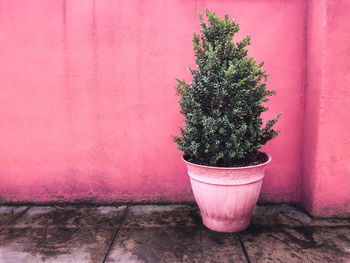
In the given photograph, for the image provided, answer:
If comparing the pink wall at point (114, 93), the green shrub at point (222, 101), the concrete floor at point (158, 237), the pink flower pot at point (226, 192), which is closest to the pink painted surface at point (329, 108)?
the pink wall at point (114, 93)

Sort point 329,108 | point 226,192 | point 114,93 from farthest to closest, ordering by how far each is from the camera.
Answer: point 114,93
point 329,108
point 226,192

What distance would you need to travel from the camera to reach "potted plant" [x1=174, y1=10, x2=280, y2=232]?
7.46ft

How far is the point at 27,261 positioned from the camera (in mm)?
2113

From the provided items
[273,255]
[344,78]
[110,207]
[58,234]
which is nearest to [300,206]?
[273,255]

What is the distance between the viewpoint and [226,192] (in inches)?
90.1

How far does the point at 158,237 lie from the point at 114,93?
69.3 inches

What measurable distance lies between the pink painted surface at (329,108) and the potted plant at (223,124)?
0.80 meters

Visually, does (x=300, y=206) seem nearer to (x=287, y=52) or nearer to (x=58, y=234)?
(x=287, y=52)

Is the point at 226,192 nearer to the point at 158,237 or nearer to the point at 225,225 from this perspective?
the point at 225,225

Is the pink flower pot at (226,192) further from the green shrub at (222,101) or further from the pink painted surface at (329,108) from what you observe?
the pink painted surface at (329,108)

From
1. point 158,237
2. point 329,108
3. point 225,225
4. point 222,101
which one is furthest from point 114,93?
point 329,108

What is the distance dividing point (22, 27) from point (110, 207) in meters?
2.48

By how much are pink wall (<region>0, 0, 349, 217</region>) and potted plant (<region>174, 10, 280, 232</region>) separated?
0.72 meters

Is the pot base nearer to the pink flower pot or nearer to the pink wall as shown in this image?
the pink flower pot
